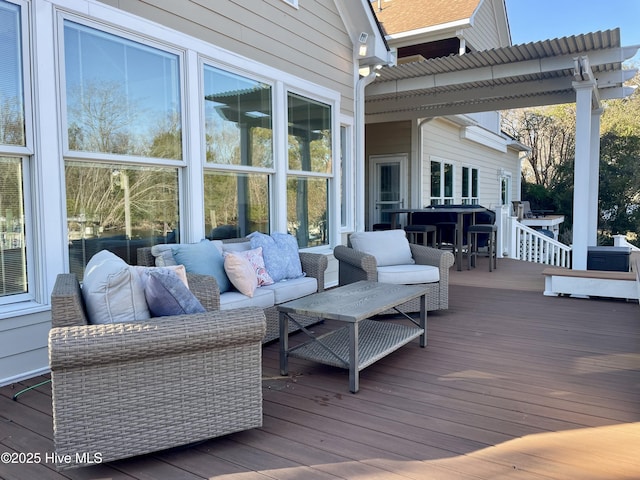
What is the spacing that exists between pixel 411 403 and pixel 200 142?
277cm

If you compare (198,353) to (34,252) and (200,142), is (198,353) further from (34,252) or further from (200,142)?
(200,142)

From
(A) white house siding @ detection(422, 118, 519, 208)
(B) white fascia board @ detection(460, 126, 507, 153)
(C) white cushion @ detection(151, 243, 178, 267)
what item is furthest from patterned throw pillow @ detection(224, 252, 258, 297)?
(B) white fascia board @ detection(460, 126, 507, 153)

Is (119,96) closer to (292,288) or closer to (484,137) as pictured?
(292,288)

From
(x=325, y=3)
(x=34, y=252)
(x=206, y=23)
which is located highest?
(x=325, y=3)

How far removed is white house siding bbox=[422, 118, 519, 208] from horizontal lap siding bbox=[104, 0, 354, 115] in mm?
4180

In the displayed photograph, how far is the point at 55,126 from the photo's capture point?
3088 millimetres

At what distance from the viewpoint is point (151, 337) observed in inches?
79.3

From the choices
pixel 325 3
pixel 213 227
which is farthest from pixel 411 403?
pixel 325 3

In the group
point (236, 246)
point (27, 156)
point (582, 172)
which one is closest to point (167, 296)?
point (27, 156)

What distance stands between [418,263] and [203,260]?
2.42m

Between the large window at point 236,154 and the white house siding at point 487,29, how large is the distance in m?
7.07

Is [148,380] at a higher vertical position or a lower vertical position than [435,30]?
lower

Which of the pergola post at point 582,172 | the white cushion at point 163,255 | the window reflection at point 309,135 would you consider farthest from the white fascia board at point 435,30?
the white cushion at point 163,255

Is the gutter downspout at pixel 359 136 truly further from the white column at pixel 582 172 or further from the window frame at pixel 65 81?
the window frame at pixel 65 81
